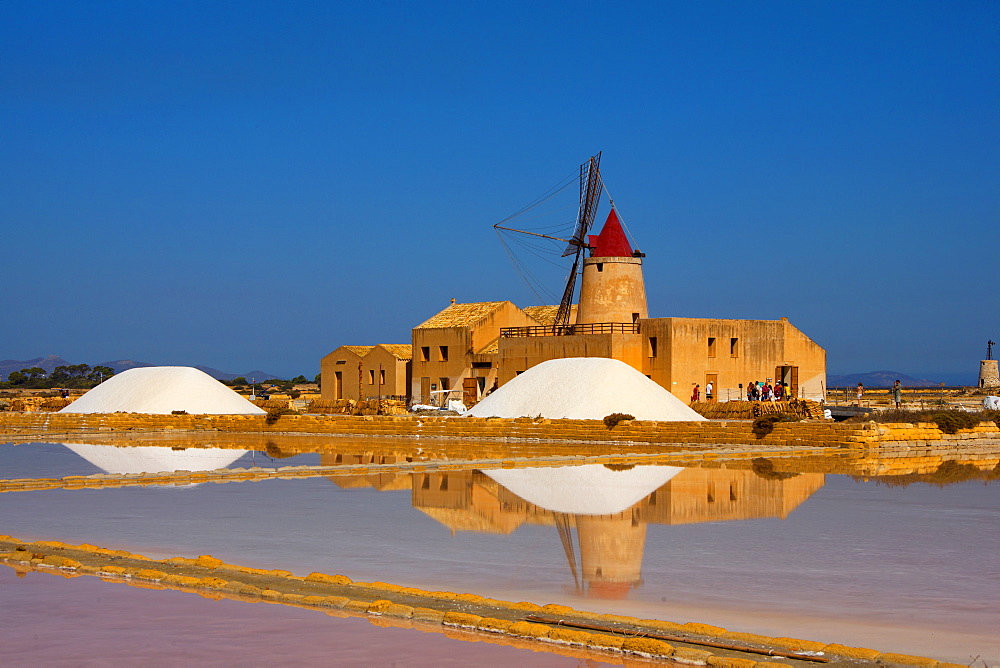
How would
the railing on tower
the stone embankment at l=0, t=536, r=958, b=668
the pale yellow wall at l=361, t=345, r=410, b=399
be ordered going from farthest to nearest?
the pale yellow wall at l=361, t=345, r=410, b=399 < the railing on tower < the stone embankment at l=0, t=536, r=958, b=668

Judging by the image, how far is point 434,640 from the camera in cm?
402

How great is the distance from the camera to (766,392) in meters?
20.1

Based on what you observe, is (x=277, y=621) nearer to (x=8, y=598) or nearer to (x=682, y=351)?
(x=8, y=598)

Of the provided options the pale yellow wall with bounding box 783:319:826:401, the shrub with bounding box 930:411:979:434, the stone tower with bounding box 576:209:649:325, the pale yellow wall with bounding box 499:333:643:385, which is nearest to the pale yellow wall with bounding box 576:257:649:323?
the stone tower with bounding box 576:209:649:325

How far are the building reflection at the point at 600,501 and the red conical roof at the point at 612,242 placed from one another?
37.2 ft

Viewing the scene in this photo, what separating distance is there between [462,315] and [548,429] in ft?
36.3

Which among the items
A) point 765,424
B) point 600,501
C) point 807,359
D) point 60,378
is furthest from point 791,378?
point 60,378

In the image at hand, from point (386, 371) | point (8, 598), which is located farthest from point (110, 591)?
point (386, 371)

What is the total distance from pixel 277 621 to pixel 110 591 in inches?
41.5

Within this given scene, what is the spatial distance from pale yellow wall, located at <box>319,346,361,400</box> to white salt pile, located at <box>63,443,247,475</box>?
38.5 feet

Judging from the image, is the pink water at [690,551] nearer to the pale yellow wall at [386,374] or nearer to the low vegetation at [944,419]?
the low vegetation at [944,419]

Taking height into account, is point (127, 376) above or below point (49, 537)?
above

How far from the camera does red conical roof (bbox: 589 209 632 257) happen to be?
73.3 ft

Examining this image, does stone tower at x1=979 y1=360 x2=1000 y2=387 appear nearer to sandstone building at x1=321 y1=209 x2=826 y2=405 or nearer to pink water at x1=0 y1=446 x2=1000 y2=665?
sandstone building at x1=321 y1=209 x2=826 y2=405
